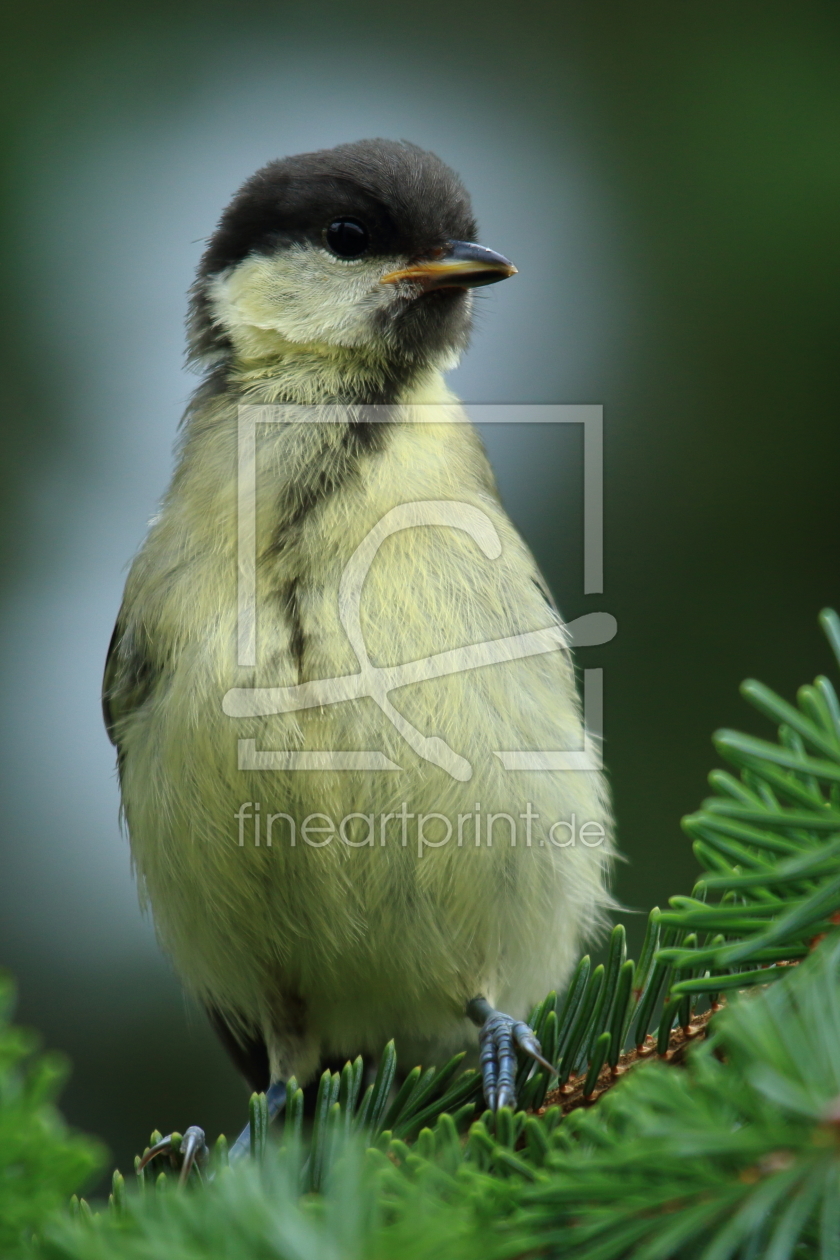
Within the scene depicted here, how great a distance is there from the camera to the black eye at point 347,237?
6.40 feet

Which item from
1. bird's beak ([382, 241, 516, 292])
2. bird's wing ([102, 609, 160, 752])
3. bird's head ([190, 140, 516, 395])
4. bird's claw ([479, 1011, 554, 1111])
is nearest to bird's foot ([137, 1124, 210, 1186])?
bird's claw ([479, 1011, 554, 1111])

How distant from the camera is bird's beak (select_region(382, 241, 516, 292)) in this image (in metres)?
1.85

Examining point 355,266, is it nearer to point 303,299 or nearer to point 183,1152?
point 303,299

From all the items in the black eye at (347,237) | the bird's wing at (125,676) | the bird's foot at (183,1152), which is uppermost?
the black eye at (347,237)

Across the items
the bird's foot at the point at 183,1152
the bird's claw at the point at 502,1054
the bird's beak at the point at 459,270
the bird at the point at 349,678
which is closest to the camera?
the bird's claw at the point at 502,1054

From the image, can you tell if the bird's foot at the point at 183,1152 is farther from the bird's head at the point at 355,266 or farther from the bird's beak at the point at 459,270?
the bird's beak at the point at 459,270

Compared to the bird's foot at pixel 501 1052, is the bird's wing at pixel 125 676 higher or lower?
higher

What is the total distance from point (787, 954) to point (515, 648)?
942 millimetres

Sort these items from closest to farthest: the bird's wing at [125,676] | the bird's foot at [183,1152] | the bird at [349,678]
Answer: the bird's foot at [183,1152] < the bird at [349,678] < the bird's wing at [125,676]

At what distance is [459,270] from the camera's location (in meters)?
1.88

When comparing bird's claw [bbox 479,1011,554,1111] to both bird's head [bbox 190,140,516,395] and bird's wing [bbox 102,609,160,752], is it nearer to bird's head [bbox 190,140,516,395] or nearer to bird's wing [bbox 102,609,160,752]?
bird's wing [bbox 102,609,160,752]

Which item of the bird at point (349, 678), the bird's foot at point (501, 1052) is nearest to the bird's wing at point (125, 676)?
the bird at point (349, 678)

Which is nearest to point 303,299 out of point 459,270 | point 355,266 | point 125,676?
point 355,266

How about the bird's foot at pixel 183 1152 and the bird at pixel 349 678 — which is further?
the bird at pixel 349 678
